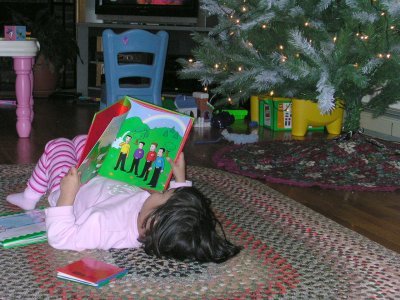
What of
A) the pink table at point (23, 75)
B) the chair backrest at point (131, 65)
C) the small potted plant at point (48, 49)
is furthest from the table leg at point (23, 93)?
the small potted plant at point (48, 49)

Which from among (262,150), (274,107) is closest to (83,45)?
(274,107)

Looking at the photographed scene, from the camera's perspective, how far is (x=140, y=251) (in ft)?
4.66

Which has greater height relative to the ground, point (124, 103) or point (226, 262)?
point (124, 103)

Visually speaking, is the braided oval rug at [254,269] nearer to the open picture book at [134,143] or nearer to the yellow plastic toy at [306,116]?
the open picture book at [134,143]

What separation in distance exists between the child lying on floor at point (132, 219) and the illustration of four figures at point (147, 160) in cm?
3

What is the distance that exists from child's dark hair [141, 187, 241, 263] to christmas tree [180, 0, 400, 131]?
88cm

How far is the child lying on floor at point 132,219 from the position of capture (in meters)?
1.24

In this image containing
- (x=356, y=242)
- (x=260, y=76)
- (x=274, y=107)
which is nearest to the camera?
(x=356, y=242)

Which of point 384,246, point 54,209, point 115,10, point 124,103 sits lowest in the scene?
point 384,246

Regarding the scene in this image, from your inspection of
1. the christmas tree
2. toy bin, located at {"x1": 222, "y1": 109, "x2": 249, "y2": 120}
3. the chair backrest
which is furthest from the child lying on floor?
toy bin, located at {"x1": 222, "y1": 109, "x2": 249, "y2": 120}

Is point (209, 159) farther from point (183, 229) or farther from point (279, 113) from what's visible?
point (183, 229)

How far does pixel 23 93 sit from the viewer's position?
282 centimetres

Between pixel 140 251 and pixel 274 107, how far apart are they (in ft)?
6.32

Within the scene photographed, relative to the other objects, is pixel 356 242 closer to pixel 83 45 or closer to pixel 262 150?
pixel 262 150
